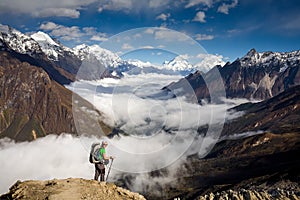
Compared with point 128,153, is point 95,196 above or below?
below

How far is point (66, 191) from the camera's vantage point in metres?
28.7

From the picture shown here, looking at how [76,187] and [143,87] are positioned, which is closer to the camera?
[76,187]

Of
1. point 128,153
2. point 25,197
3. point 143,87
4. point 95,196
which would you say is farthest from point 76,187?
point 143,87

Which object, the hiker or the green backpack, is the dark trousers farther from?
the green backpack

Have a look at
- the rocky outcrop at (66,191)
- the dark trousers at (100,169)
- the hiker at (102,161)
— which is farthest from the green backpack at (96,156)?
the rocky outcrop at (66,191)

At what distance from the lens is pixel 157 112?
104 feet

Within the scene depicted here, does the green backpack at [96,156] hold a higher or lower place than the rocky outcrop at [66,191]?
higher

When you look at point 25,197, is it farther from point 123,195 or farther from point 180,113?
point 180,113

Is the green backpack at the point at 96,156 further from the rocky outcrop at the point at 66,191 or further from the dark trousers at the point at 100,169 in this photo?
the rocky outcrop at the point at 66,191

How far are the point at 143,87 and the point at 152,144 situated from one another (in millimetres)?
6314

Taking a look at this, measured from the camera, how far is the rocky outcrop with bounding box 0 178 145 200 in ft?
92.8

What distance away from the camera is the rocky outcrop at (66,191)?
28297 mm

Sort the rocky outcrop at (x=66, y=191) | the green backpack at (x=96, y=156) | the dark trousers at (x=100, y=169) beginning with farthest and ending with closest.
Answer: the dark trousers at (x=100, y=169)
the green backpack at (x=96, y=156)
the rocky outcrop at (x=66, y=191)

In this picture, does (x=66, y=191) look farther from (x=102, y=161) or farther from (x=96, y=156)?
(x=102, y=161)
